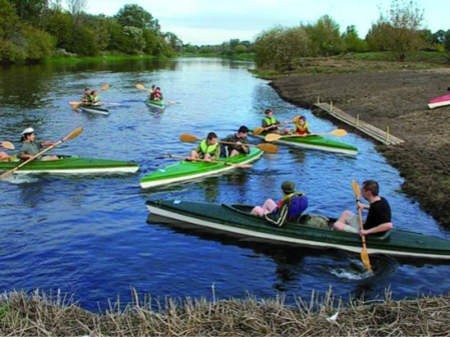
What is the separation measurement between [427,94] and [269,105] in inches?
435

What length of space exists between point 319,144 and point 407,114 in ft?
26.3

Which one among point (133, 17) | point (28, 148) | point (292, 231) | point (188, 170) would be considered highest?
point (133, 17)

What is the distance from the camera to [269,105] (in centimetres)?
3672

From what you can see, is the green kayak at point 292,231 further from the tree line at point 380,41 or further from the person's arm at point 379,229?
the tree line at point 380,41

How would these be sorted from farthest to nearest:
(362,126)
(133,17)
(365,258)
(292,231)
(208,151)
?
(133,17) < (362,126) < (208,151) < (292,231) < (365,258)

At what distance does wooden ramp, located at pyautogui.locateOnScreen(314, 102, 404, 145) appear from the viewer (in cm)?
2158

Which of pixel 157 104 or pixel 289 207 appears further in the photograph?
→ pixel 157 104

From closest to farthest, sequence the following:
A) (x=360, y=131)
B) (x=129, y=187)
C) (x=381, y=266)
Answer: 1. (x=381, y=266)
2. (x=129, y=187)
3. (x=360, y=131)

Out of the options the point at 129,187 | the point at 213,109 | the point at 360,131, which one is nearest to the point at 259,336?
the point at 129,187

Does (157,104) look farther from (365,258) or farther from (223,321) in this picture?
(223,321)

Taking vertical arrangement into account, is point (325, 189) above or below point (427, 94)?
below

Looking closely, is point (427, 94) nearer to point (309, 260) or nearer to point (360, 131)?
point (360, 131)

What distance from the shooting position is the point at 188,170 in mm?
15445

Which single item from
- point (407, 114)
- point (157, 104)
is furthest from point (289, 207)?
point (157, 104)
